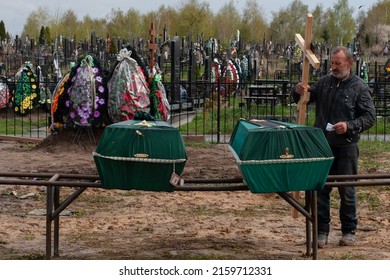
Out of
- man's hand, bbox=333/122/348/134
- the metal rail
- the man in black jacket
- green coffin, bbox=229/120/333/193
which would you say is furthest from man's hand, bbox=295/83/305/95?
green coffin, bbox=229/120/333/193

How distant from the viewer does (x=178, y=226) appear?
26.7 ft

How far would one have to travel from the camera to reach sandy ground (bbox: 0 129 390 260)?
22.0ft

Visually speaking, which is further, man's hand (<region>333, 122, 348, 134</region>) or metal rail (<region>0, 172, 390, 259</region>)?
man's hand (<region>333, 122, 348, 134</region>)

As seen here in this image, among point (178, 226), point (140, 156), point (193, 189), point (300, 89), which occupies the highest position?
point (300, 89)

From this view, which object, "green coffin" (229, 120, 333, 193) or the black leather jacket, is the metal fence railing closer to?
the black leather jacket

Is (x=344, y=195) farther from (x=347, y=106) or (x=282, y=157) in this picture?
(x=282, y=157)

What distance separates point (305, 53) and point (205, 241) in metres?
1.88

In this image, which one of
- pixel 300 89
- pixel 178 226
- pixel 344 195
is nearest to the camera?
pixel 300 89

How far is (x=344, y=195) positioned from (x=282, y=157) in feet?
5.11

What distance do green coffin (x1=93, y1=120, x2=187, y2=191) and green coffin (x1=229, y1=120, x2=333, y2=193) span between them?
0.49 meters

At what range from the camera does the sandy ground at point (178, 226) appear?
6.70m

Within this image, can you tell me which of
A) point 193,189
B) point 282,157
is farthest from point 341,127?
point 193,189

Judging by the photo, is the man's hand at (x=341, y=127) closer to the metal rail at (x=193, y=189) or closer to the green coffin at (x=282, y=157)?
the metal rail at (x=193, y=189)
